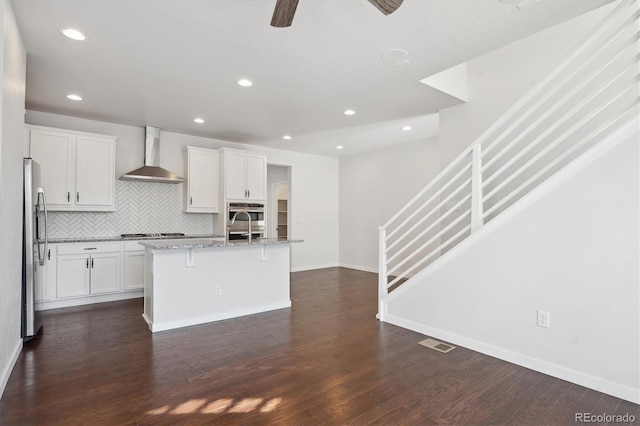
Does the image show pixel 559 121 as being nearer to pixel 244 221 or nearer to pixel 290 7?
pixel 290 7

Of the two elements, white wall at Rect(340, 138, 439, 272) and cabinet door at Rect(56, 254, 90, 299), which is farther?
white wall at Rect(340, 138, 439, 272)

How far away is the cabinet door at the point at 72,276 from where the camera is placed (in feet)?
14.8

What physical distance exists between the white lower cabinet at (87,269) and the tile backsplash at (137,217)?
23.0 inches

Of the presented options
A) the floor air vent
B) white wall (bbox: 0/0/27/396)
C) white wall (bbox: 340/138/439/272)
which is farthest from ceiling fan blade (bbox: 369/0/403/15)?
white wall (bbox: 340/138/439/272)

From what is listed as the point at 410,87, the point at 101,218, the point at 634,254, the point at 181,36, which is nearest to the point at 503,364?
the point at 634,254

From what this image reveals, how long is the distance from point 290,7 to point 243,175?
14.4 feet

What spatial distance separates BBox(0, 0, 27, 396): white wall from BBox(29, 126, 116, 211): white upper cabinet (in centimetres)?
190

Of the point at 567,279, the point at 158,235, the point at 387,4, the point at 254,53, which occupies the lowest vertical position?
the point at 567,279

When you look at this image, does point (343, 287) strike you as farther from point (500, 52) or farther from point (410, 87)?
point (500, 52)

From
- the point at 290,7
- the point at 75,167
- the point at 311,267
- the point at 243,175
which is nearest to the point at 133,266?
the point at 75,167

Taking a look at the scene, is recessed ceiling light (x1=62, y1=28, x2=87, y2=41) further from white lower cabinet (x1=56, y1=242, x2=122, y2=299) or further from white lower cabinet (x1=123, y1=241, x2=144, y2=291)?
white lower cabinet (x1=123, y1=241, x2=144, y2=291)

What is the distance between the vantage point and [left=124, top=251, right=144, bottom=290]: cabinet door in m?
5.02

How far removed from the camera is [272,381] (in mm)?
2502

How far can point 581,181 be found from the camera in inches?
96.3
